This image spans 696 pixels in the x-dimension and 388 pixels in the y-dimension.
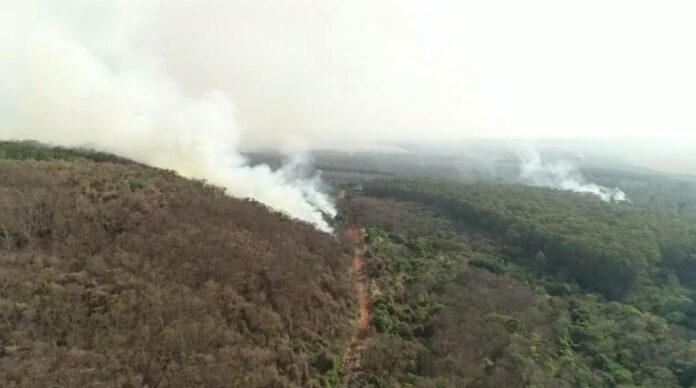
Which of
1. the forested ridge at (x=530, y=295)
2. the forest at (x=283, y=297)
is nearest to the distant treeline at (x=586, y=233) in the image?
the forested ridge at (x=530, y=295)

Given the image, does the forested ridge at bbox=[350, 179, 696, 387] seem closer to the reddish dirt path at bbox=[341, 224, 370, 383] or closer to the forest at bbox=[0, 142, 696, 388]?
Result: the forest at bbox=[0, 142, 696, 388]

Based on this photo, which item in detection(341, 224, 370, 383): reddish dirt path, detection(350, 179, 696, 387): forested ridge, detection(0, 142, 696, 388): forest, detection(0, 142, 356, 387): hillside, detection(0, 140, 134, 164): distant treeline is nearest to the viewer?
detection(0, 142, 356, 387): hillside

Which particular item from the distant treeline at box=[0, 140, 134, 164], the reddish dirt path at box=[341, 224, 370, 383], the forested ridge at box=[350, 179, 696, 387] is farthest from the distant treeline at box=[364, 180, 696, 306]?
the distant treeline at box=[0, 140, 134, 164]

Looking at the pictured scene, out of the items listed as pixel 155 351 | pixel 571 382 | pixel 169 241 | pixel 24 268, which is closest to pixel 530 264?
pixel 571 382

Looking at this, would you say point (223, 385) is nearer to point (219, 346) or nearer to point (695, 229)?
point (219, 346)

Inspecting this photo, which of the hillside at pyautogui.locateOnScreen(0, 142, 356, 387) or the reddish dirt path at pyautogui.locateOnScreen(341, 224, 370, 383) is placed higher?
the hillside at pyautogui.locateOnScreen(0, 142, 356, 387)
